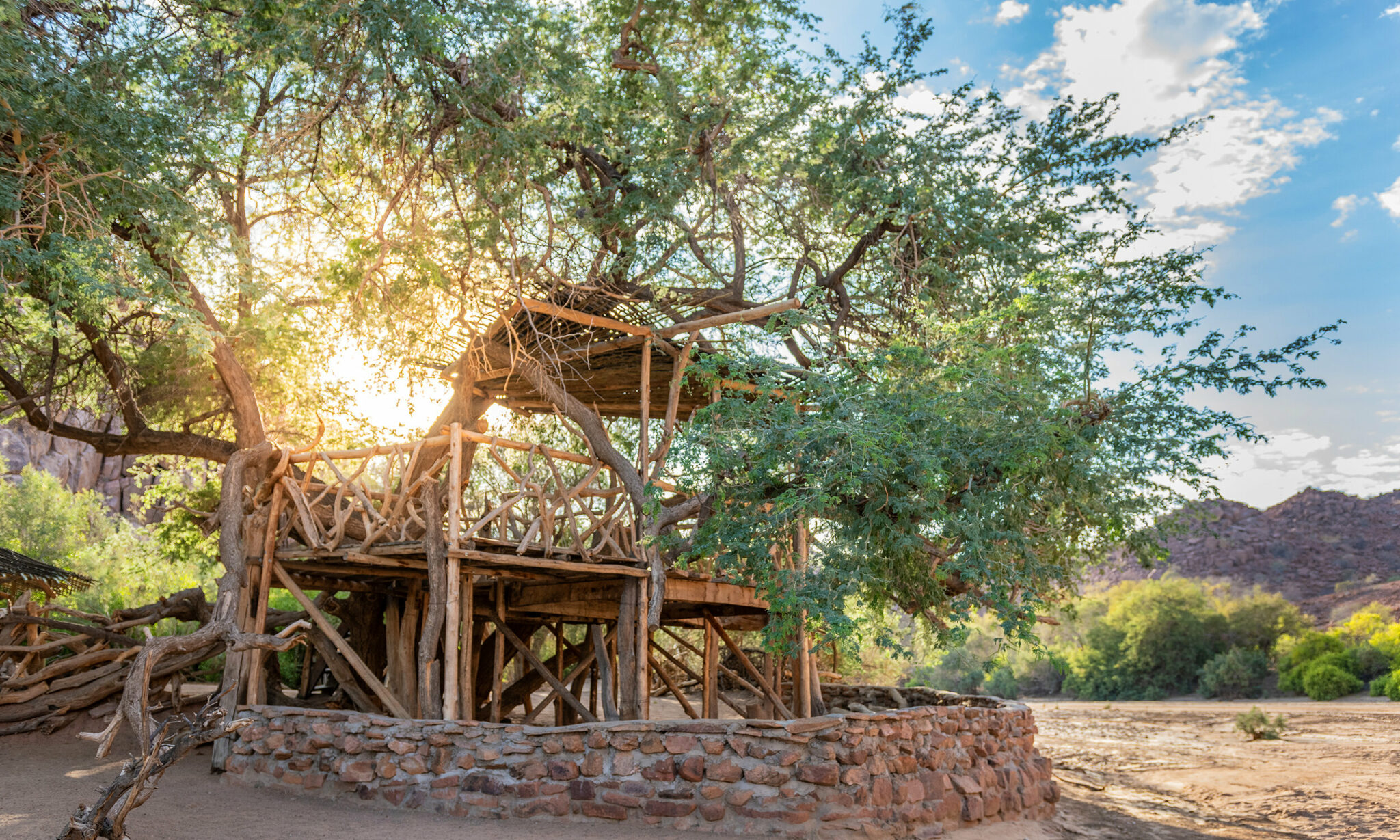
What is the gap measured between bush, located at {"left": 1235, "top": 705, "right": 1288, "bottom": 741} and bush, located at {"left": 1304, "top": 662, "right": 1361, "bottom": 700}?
1217 cm

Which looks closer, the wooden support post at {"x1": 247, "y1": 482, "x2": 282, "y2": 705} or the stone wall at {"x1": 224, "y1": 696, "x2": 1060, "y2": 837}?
the stone wall at {"x1": 224, "y1": 696, "x2": 1060, "y2": 837}

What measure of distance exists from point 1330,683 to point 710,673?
2696 cm

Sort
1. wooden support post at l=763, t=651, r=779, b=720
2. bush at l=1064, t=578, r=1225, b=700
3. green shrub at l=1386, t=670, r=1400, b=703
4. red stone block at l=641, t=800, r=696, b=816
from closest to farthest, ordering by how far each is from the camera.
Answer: red stone block at l=641, t=800, r=696, b=816
wooden support post at l=763, t=651, r=779, b=720
green shrub at l=1386, t=670, r=1400, b=703
bush at l=1064, t=578, r=1225, b=700

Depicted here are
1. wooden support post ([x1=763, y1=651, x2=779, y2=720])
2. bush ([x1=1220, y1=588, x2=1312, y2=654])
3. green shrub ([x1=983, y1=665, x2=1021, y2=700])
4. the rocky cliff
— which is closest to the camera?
wooden support post ([x1=763, y1=651, x2=779, y2=720])

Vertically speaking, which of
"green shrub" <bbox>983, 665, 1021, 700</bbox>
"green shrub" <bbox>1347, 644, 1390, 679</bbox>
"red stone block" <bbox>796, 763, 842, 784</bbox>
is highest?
"red stone block" <bbox>796, 763, 842, 784</bbox>

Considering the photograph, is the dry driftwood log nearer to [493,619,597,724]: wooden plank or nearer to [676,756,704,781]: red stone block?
[676,756,704,781]: red stone block

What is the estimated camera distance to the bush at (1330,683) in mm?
28469

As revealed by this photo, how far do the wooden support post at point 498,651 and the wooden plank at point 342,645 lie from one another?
124cm

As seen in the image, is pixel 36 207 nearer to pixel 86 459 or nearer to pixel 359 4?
pixel 359 4

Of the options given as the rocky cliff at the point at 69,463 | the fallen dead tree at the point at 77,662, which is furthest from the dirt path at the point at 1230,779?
the rocky cliff at the point at 69,463

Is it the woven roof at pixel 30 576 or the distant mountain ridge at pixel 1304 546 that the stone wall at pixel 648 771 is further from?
the distant mountain ridge at pixel 1304 546

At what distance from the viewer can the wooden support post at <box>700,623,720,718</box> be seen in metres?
11.2

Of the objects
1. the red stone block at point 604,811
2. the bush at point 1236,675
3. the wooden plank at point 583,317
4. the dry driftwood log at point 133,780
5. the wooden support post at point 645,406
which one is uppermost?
the wooden plank at point 583,317

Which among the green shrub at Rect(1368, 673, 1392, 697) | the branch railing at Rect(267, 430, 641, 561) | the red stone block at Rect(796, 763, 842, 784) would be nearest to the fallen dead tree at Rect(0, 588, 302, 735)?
the branch railing at Rect(267, 430, 641, 561)
